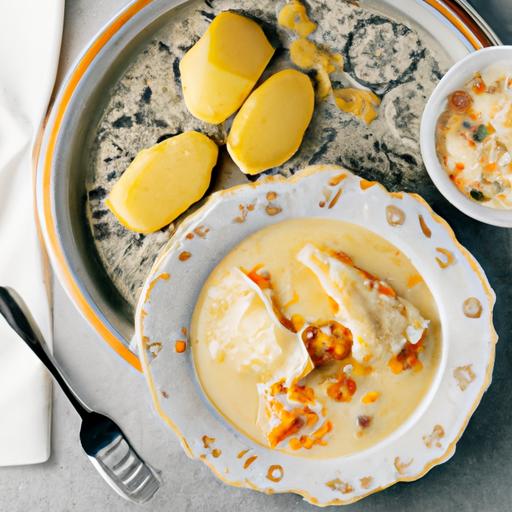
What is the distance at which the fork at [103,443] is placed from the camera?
4.70 feet

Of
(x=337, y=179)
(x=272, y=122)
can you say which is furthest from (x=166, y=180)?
(x=337, y=179)

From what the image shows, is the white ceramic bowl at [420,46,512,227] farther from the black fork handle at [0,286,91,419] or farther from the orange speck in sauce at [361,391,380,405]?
the black fork handle at [0,286,91,419]

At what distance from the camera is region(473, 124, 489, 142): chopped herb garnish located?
1.21 m

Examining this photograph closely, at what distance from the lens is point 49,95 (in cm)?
141

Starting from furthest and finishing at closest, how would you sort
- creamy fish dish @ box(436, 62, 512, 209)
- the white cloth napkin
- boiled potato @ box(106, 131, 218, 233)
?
the white cloth napkin, boiled potato @ box(106, 131, 218, 233), creamy fish dish @ box(436, 62, 512, 209)

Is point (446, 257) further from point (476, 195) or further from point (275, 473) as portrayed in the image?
point (275, 473)

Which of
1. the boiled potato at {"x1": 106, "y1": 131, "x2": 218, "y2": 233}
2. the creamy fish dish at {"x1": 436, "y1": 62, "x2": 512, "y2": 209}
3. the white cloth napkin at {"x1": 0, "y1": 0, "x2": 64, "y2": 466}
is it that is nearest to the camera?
the creamy fish dish at {"x1": 436, "y1": 62, "x2": 512, "y2": 209}

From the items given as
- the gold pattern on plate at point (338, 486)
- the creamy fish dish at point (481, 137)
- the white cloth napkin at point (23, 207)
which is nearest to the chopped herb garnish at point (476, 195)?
the creamy fish dish at point (481, 137)

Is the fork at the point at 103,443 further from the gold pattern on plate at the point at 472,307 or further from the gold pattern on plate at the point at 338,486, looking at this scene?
the gold pattern on plate at the point at 472,307

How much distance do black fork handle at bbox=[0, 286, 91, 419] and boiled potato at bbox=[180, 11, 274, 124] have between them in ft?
1.94

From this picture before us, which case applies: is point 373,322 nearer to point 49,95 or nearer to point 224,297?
point 224,297

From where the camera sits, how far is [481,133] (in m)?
1.21

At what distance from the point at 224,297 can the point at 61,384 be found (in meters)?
0.47

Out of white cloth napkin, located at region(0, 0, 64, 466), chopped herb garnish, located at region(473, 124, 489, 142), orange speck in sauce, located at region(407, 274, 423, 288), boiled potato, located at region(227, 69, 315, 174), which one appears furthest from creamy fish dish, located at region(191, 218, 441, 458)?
white cloth napkin, located at region(0, 0, 64, 466)
